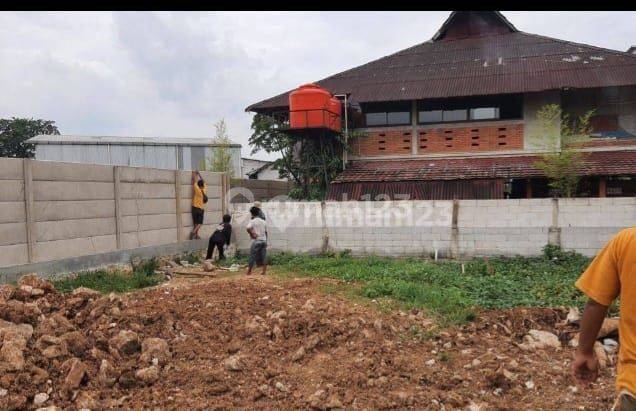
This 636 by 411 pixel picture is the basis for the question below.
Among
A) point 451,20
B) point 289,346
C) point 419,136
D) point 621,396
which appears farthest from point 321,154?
point 621,396

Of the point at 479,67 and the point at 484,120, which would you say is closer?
the point at 484,120

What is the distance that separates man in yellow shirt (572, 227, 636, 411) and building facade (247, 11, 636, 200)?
11459 millimetres

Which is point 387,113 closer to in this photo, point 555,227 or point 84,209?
point 555,227

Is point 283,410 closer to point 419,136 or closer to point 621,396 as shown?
point 621,396

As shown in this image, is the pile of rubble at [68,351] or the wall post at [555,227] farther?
the wall post at [555,227]

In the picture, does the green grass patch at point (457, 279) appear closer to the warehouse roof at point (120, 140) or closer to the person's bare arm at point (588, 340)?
the person's bare arm at point (588, 340)

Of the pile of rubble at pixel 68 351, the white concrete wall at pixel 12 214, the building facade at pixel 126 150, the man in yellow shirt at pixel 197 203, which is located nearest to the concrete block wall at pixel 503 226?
the man in yellow shirt at pixel 197 203

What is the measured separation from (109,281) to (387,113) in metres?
10.9

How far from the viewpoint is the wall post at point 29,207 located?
23.1 feet

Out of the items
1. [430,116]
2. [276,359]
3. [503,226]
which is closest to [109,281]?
[276,359]

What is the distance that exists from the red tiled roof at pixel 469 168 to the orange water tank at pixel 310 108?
1.85 metres

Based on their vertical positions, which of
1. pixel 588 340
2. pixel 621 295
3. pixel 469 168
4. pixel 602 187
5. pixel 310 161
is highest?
pixel 310 161

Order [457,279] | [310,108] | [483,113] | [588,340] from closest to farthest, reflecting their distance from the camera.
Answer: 1. [588,340]
2. [457,279]
3. [310,108]
4. [483,113]

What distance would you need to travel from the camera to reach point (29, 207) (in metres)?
7.06
